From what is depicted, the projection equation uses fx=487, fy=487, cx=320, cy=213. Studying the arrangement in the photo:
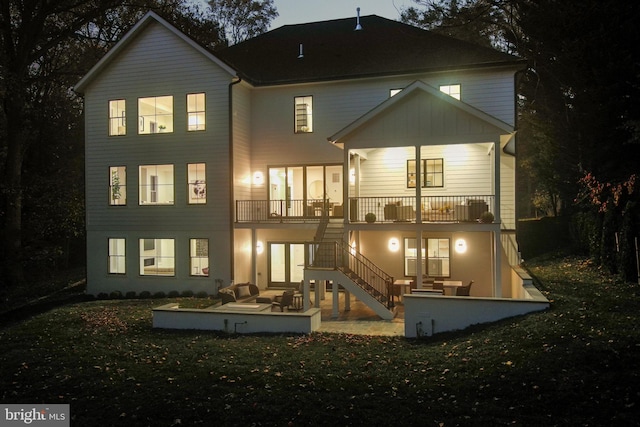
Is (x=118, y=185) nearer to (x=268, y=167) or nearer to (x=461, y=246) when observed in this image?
(x=268, y=167)

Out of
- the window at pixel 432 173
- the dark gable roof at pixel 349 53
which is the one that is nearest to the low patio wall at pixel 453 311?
the window at pixel 432 173

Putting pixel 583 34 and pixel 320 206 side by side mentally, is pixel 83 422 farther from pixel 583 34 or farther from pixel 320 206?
pixel 583 34

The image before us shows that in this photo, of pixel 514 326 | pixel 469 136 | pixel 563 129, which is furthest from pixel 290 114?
pixel 563 129

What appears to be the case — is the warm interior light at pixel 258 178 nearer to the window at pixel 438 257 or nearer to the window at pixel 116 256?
the window at pixel 116 256

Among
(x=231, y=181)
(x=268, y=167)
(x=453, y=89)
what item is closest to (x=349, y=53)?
(x=453, y=89)

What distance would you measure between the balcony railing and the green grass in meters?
4.57

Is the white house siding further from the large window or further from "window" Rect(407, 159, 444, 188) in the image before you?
"window" Rect(407, 159, 444, 188)

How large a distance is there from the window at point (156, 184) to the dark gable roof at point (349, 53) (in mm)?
5188

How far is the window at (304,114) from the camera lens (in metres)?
20.0

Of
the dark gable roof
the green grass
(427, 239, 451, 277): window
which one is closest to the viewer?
the green grass

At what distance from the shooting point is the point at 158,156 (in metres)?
20.0

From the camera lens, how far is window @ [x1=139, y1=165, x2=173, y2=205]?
20.1m

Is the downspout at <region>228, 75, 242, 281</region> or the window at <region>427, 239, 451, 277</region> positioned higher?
the downspout at <region>228, 75, 242, 281</region>

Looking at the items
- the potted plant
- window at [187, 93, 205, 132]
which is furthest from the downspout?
the potted plant
